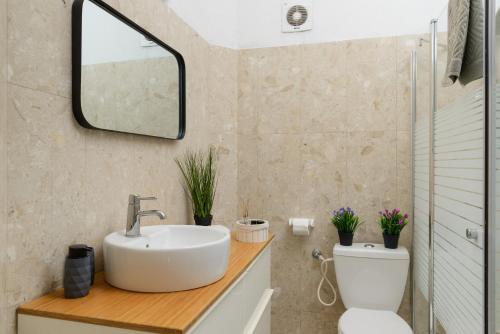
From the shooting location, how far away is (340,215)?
6.59ft

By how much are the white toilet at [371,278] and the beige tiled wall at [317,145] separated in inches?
7.2

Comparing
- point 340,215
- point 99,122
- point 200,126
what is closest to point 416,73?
point 340,215

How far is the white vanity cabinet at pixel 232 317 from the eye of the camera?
0.86 metres

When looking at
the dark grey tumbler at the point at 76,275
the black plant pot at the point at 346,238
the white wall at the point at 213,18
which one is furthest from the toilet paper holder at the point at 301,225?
the dark grey tumbler at the point at 76,275

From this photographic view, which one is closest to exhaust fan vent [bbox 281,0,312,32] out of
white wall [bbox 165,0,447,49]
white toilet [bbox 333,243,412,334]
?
white wall [bbox 165,0,447,49]

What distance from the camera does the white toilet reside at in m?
1.86

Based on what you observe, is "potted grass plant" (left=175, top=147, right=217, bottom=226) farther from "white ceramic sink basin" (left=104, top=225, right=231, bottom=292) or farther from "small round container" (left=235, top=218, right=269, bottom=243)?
Result: "white ceramic sink basin" (left=104, top=225, right=231, bottom=292)

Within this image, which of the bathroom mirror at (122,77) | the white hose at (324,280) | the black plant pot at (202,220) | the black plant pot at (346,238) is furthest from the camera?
the white hose at (324,280)

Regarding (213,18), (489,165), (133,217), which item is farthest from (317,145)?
(133,217)

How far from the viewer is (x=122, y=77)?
131 cm

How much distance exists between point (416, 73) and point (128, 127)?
1.58 m

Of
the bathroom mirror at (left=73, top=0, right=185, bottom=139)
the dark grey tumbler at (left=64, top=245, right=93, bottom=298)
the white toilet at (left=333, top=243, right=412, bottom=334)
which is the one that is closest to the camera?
the dark grey tumbler at (left=64, top=245, right=93, bottom=298)

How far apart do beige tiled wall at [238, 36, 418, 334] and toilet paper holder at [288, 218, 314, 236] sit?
59 mm

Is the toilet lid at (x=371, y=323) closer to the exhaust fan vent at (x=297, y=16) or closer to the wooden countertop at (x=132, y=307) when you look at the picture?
the wooden countertop at (x=132, y=307)
